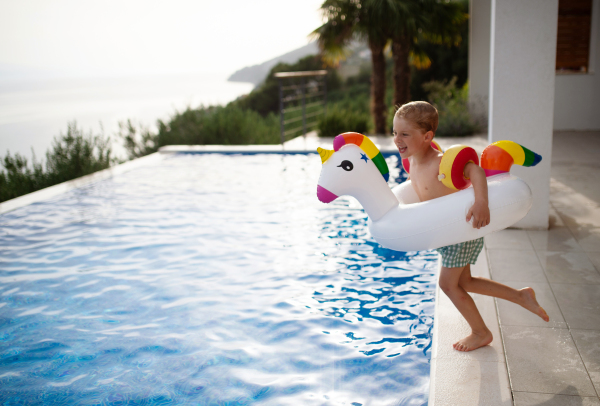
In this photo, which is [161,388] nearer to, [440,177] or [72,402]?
[72,402]

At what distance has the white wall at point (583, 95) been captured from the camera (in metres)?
8.93

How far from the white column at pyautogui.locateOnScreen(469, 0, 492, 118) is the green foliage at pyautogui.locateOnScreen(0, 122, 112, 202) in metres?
7.53

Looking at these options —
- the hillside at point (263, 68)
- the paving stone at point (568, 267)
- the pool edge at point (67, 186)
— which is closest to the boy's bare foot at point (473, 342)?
the paving stone at point (568, 267)

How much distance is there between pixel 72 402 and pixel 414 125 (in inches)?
82.1

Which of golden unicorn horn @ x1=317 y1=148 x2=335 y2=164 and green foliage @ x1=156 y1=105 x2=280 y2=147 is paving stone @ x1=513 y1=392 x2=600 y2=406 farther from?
green foliage @ x1=156 y1=105 x2=280 y2=147

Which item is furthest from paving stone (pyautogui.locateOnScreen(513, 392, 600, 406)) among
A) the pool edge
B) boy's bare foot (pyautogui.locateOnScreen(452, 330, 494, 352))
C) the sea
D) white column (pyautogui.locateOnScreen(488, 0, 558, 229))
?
the sea

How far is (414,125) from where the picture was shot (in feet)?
6.42

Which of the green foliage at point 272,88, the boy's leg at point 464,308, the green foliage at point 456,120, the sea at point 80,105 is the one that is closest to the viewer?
the boy's leg at point 464,308

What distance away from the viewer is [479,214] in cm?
190

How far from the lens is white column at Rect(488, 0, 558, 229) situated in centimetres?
363

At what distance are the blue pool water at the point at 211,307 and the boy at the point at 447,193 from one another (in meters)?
0.42

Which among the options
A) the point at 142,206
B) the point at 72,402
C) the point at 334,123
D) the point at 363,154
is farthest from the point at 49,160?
the point at 363,154

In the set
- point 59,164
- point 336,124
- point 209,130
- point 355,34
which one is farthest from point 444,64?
point 59,164

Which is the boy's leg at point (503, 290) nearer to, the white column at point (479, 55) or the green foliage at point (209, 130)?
the green foliage at point (209, 130)
